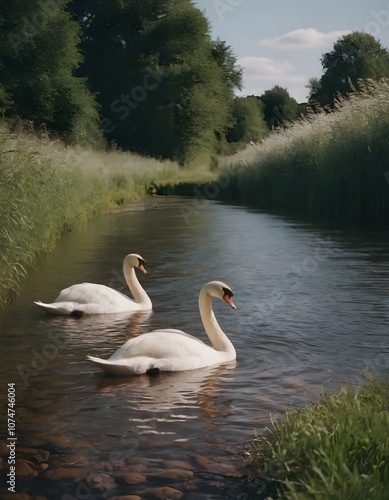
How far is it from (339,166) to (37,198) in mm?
9558

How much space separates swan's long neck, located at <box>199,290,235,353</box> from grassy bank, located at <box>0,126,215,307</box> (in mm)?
2790

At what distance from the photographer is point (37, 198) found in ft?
46.8

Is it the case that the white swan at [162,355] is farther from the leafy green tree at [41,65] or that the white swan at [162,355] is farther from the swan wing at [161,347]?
the leafy green tree at [41,65]

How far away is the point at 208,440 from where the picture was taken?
19.0 ft

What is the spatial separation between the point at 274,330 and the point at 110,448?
3.79 m

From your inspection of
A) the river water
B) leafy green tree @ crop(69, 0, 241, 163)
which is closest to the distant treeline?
leafy green tree @ crop(69, 0, 241, 163)

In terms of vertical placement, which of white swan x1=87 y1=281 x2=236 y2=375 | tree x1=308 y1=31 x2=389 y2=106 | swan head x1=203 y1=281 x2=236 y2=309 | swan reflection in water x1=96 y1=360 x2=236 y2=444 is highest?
tree x1=308 y1=31 x2=389 y2=106

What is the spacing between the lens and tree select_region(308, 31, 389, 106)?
65875 mm

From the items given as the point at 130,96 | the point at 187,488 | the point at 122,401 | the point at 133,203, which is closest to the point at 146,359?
the point at 122,401

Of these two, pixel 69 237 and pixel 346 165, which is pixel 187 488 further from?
pixel 346 165

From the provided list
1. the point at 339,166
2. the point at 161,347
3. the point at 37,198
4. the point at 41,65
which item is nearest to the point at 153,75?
the point at 41,65

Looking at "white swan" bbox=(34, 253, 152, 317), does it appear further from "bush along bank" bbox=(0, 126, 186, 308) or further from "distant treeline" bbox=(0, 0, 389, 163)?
"distant treeline" bbox=(0, 0, 389, 163)

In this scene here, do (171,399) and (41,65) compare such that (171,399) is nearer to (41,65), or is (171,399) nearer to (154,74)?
(41,65)

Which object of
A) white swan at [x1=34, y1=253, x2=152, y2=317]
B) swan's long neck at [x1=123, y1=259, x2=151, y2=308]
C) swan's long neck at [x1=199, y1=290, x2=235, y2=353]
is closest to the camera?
swan's long neck at [x1=199, y1=290, x2=235, y2=353]
